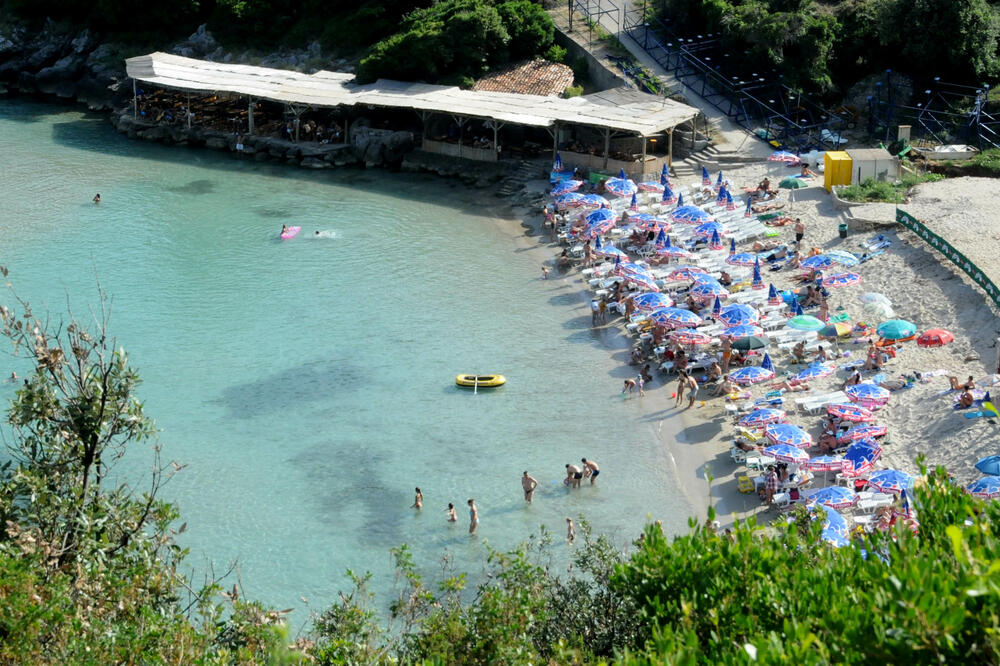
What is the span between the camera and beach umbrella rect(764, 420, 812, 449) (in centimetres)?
2462

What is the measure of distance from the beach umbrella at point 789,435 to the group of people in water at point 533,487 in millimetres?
3830

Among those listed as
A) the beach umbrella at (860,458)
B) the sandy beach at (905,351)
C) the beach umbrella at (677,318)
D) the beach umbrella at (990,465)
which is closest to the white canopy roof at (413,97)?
the sandy beach at (905,351)

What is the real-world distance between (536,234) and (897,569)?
2937cm

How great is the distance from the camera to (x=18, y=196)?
4288 centimetres

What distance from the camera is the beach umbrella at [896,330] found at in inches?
1152

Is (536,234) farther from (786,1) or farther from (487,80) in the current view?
(786,1)

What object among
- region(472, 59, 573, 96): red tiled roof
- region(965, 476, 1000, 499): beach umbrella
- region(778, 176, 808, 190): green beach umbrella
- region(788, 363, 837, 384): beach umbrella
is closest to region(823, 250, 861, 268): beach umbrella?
region(788, 363, 837, 384): beach umbrella

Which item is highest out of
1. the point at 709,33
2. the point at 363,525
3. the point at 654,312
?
the point at 709,33

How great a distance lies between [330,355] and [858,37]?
26441 millimetres

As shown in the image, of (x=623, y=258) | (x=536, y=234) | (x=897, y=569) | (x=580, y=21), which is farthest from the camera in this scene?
(x=580, y=21)

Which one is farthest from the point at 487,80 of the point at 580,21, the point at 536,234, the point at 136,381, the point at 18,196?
the point at 136,381

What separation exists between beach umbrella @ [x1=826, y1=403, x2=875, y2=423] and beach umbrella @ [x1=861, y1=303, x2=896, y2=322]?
5.45 metres

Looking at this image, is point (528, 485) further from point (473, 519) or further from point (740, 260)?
point (740, 260)

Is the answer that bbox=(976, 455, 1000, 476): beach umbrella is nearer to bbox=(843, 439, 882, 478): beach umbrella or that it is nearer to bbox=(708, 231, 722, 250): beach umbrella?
bbox=(843, 439, 882, 478): beach umbrella
